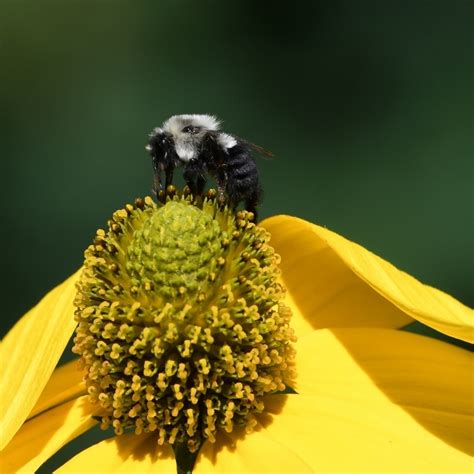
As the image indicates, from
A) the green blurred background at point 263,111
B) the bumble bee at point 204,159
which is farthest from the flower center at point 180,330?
the green blurred background at point 263,111

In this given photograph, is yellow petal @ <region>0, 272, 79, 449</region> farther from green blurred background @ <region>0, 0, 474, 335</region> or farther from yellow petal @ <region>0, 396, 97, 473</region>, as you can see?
green blurred background @ <region>0, 0, 474, 335</region>

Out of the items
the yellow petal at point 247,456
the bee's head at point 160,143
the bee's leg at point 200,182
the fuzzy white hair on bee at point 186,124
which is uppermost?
the fuzzy white hair on bee at point 186,124

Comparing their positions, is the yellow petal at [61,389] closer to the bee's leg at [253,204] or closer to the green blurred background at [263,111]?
the bee's leg at [253,204]

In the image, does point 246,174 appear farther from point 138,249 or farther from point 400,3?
point 400,3

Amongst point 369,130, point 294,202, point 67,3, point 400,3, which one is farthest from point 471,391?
point 67,3

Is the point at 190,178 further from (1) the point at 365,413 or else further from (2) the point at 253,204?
(1) the point at 365,413

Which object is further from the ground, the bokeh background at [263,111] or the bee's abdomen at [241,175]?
the bee's abdomen at [241,175]

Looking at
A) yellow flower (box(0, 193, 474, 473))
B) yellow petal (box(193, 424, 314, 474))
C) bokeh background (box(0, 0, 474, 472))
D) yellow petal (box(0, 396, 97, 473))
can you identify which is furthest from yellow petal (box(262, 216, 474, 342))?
bokeh background (box(0, 0, 474, 472))
